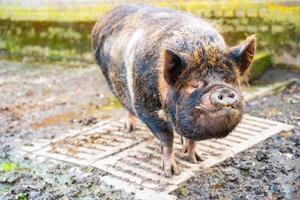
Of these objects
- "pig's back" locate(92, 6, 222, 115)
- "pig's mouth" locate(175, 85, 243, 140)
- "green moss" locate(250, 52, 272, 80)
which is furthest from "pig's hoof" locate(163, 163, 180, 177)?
"green moss" locate(250, 52, 272, 80)

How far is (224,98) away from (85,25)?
5999 mm

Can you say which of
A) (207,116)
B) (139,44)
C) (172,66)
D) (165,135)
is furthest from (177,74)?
(139,44)

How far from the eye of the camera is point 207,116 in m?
3.21

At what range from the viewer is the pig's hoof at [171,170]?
4.11 metres

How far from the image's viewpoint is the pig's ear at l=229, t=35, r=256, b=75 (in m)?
3.42

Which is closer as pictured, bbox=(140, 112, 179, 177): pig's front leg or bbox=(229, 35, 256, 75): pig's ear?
bbox=(229, 35, 256, 75): pig's ear

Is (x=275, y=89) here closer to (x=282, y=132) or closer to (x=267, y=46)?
(x=267, y=46)

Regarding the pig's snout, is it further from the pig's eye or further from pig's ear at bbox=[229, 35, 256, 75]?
pig's ear at bbox=[229, 35, 256, 75]

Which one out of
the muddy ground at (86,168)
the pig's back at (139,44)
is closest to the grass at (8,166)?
the muddy ground at (86,168)

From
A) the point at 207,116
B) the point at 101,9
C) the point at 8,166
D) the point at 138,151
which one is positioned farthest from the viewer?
the point at 101,9

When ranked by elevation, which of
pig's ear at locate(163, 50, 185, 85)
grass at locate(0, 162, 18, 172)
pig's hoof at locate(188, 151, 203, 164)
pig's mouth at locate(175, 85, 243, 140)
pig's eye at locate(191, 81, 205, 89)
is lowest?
grass at locate(0, 162, 18, 172)

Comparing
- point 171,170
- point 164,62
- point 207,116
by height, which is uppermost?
point 164,62

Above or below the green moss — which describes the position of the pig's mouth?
above

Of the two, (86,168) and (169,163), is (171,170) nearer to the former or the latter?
(169,163)
